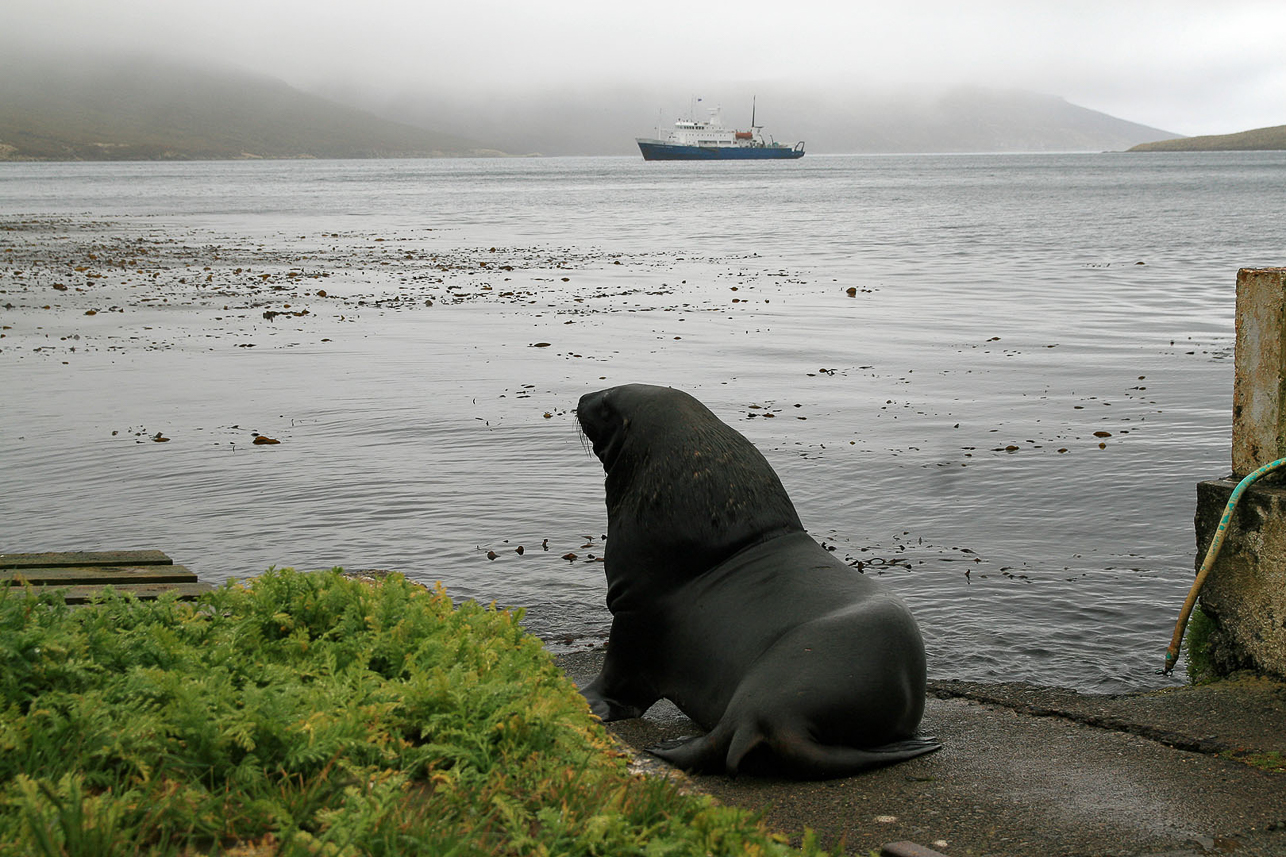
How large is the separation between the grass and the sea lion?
627 millimetres

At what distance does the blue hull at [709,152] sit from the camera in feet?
552

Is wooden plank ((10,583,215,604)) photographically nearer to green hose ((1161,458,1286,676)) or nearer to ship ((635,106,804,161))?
green hose ((1161,458,1286,676))

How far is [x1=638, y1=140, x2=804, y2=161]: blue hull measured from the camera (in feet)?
552

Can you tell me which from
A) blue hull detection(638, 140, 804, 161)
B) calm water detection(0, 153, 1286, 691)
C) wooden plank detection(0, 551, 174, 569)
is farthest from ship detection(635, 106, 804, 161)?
wooden plank detection(0, 551, 174, 569)

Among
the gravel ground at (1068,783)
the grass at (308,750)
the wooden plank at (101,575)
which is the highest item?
the grass at (308,750)

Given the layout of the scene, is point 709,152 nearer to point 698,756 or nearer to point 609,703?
point 609,703

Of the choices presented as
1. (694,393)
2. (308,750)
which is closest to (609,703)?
(308,750)

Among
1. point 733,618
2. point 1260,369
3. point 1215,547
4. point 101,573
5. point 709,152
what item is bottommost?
point 101,573

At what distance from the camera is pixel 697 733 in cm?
471

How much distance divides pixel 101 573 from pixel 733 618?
3.33 metres

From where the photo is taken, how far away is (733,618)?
4.55 meters

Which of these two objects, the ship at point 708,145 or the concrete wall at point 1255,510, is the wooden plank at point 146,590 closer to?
the concrete wall at point 1255,510

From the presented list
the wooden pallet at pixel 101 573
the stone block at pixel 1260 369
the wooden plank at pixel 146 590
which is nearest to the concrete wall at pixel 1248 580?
the stone block at pixel 1260 369

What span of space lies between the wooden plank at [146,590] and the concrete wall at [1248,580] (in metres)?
4.38
